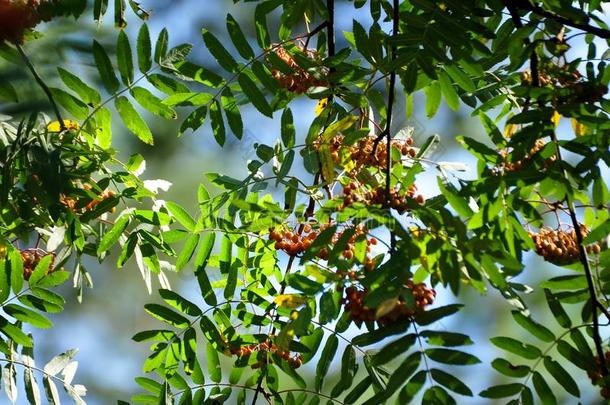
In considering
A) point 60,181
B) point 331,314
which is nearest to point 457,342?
point 331,314

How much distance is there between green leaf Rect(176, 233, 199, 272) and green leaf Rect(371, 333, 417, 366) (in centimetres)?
49

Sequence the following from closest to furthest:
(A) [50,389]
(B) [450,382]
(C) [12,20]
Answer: (C) [12,20] → (B) [450,382] → (A) [50,389]

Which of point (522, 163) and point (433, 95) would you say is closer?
point (522, 163)

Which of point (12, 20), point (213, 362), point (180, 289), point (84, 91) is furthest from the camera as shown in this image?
point (180, 289)

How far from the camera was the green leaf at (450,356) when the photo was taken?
1.46 m

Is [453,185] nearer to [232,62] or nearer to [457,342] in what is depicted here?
[457,342]

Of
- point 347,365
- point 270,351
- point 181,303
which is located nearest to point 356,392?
point 347,365

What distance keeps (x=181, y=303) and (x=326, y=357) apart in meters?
0.31

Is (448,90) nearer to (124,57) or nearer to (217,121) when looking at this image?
(217,121)

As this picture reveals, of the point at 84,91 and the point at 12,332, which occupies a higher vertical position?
the point at 84,91

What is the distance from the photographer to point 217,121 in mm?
1817

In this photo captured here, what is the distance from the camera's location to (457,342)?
1465 millimetres

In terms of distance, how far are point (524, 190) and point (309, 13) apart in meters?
0.64

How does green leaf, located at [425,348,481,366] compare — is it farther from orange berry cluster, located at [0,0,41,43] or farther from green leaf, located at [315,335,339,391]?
orange berry cluster, located at [0,0,41,43]
